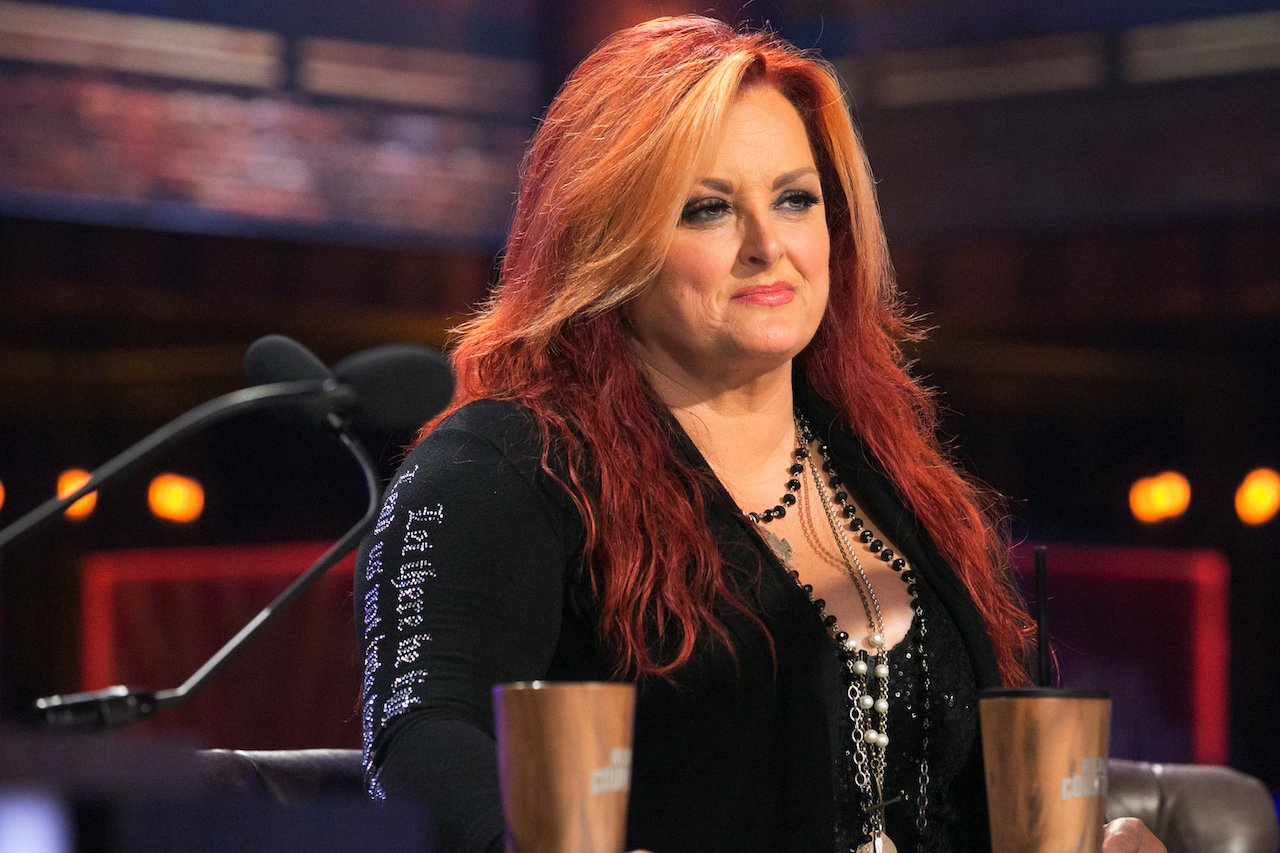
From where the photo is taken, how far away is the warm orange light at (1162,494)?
486cm

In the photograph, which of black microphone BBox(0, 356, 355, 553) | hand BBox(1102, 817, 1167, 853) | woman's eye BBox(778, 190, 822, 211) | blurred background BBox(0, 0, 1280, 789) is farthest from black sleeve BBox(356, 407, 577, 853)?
blurred background BBox(0, 0, 1280, 789)

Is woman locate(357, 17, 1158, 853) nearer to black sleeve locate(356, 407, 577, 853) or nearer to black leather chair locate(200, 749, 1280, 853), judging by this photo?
black sleeve locate(356, 407, 577, 853)

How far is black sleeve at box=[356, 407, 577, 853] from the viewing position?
1.21 metres

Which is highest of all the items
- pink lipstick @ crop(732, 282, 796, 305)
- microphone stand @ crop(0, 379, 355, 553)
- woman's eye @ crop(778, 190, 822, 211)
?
woman's eye @ crop(778, 190, 822, 211)

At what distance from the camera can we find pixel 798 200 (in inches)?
65.9

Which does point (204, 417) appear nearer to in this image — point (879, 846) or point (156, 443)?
point (156, 443)

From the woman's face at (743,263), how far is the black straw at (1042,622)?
48 cm

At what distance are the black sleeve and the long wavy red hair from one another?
0.06 metres

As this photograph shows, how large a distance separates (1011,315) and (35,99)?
105 inches

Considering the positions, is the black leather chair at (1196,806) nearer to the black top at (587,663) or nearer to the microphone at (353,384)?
the black top at (587,663)

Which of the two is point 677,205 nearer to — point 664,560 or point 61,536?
point 664,560

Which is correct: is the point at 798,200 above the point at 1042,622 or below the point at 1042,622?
above

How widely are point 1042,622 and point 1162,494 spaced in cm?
393

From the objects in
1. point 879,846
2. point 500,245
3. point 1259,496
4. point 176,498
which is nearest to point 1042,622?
point 879,846
